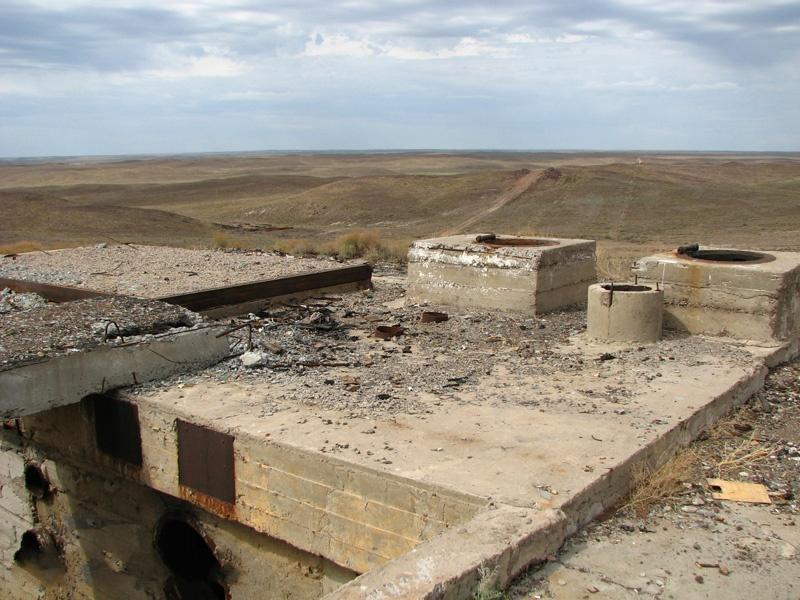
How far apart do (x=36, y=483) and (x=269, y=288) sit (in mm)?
3917

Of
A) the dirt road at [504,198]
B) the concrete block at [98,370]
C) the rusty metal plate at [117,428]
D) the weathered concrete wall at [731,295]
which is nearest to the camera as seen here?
the concrete block at [98,370]

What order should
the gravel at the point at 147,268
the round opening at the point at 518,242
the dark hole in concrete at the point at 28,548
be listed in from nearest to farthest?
1. the dark hole in concrete at the point at 28,548
2. the round opening at the point at 518,242
3. the gravel at the point at 147,268

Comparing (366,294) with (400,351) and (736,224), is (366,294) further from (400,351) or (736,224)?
(736,224)

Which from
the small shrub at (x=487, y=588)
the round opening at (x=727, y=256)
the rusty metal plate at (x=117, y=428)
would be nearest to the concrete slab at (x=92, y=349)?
the rusty metal plate at (x=117, y=428)

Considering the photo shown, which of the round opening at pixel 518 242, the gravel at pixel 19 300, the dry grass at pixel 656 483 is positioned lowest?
the dry grass at pixel 656 483

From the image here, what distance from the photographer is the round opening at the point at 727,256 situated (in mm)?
9125

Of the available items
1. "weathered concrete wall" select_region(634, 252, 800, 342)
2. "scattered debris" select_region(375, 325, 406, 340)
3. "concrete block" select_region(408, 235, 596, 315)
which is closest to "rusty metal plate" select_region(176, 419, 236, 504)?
"scattered debris" select_region(375, 325, 406, 340)

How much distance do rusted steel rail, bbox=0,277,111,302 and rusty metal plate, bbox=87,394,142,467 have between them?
3268 mm

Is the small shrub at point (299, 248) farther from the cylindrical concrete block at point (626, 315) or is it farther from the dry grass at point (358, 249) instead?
the cylindrical concrete block at point (626, 315)

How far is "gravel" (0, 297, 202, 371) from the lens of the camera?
6422 millimetres

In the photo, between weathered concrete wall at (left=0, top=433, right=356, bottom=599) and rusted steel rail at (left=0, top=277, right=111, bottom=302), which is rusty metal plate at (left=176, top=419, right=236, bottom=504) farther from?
rusted steel rail at (left=0, top=277, right=111, bottom=302)

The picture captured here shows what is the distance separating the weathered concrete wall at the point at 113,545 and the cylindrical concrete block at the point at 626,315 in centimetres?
427

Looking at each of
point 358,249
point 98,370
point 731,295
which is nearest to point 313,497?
point 98,370

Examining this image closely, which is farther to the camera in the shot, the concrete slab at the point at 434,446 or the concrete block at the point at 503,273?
the concrete block at the point at 503,273
